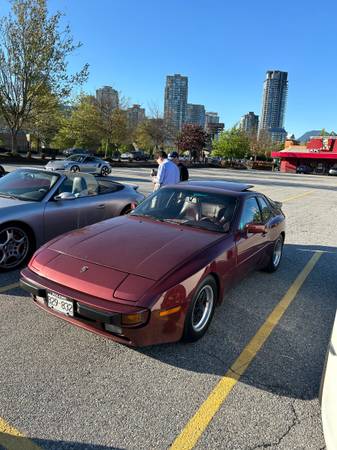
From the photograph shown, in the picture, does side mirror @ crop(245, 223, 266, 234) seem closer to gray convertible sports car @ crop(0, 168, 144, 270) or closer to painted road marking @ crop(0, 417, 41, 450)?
gray convertible sports car @ crop(0, 168, 144, 270)

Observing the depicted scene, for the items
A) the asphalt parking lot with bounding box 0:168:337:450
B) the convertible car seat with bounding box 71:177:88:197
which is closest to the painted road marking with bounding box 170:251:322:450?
the asphalt parking lot with bounding box 0:168:337:450

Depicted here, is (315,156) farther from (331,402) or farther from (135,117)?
(331,402)

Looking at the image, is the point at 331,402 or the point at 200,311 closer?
the point at 331,402

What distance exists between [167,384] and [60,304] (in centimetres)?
106

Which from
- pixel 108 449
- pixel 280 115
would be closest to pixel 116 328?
pixel 108 449

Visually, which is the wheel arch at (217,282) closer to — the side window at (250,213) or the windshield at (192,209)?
the windshield at (192,209)

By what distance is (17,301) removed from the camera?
382cm

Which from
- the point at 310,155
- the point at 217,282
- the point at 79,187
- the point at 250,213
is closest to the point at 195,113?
the point at 310,155

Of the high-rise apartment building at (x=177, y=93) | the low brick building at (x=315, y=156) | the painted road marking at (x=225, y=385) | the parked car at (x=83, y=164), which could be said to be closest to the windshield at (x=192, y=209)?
the painted road marking at (x=225, y=385)

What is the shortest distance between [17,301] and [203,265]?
6.88 ft

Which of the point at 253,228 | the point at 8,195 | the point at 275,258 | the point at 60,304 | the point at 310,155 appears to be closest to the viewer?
the point at 60,304

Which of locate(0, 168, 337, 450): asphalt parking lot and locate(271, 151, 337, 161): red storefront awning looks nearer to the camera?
locate(0, 168, 337, 450): asphalt parking lot

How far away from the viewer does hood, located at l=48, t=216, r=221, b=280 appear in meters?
3.03

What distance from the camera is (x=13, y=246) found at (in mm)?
4629
